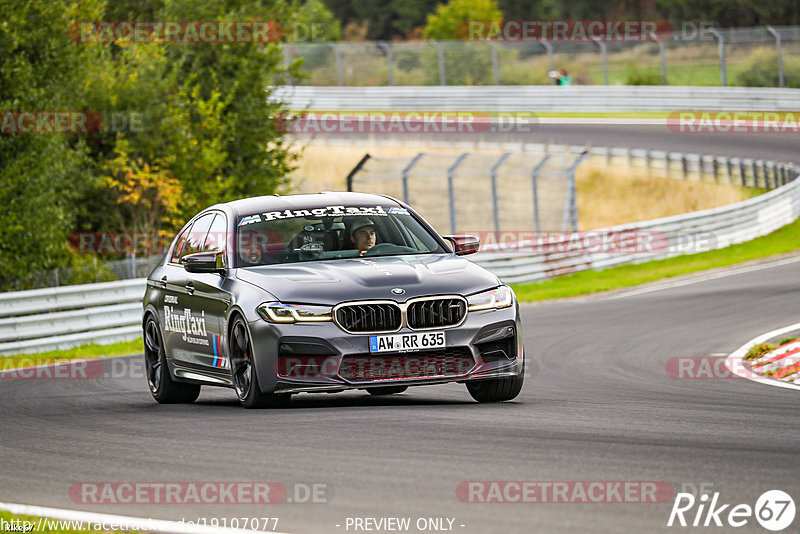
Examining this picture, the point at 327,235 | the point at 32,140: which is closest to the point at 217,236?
the point at 327,235

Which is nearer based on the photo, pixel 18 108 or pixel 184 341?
pixel 184 341

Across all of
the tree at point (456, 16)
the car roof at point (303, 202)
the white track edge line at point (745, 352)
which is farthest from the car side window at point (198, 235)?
the tree at point (456, 16)

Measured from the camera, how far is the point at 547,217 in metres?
37.0

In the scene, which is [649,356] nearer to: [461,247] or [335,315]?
[461,247]

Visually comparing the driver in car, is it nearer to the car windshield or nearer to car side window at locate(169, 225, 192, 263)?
the car windshield

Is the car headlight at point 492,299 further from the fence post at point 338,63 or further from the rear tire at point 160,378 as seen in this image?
the fence post at point 338,63

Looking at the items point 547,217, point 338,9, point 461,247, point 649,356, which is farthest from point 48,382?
point 338,9

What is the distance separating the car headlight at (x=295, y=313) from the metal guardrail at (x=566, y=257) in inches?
410

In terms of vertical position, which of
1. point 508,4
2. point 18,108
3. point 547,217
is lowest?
point 547,217

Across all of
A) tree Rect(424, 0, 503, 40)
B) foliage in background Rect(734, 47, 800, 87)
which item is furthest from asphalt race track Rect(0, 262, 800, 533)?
tree Rect(424, 0, 503, 40)

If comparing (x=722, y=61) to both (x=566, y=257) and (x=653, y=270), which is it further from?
(x=566, y=257)

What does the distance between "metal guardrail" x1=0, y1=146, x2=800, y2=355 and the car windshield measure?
30.2 feet

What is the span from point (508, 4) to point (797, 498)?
92.2 m

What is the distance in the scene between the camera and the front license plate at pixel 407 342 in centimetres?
912
